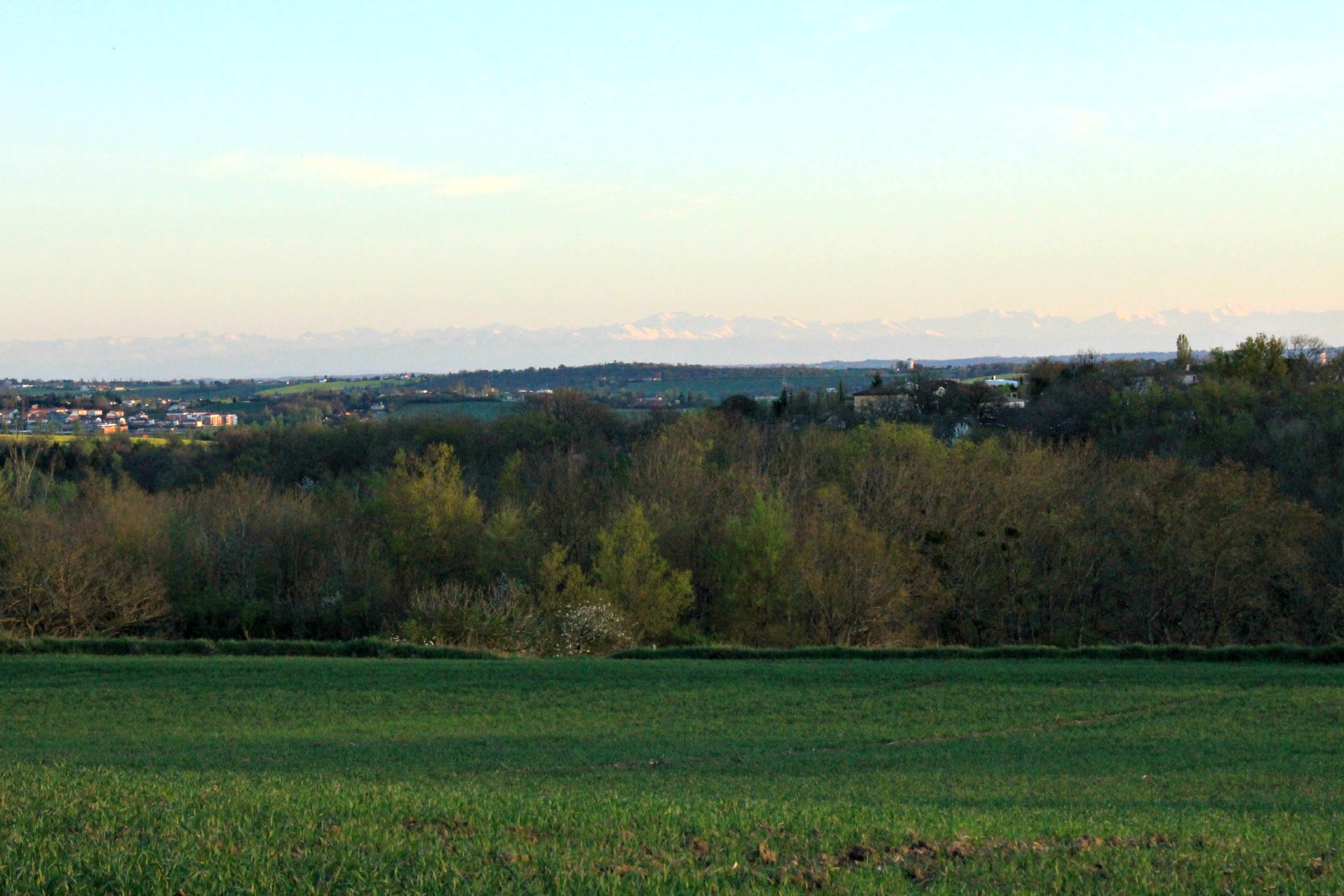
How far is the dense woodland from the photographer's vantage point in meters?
47.8

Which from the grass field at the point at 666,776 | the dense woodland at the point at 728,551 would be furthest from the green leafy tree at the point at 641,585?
the grass field at the point at 666,776

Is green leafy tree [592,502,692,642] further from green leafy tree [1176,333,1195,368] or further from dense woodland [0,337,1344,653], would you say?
green leafy tree [1176,333,1195,368]

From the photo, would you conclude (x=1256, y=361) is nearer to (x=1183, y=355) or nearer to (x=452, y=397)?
(x=1183, y=355)

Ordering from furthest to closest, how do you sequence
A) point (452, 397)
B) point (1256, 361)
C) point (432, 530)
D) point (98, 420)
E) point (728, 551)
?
point (452, 397), point (98, 420), point (1256, 361), point (432, 530), point (728, 551)

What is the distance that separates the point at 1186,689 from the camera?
2756 cm

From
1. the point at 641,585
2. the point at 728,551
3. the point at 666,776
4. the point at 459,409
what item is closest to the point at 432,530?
the point at 641,585

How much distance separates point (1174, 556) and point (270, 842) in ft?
159

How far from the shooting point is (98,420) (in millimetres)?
141500

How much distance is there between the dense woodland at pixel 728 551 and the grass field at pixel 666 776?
15.2 metres

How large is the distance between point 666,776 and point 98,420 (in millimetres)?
143856

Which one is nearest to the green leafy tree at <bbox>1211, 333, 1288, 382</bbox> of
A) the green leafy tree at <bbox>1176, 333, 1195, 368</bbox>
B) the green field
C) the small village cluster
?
the green leafy tree at <bbox>1176, 333, 1195, 368</bbox>

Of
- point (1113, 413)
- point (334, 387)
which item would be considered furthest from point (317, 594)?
point (334, 387)

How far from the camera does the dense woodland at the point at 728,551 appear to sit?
157 feet

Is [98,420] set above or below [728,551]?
above
